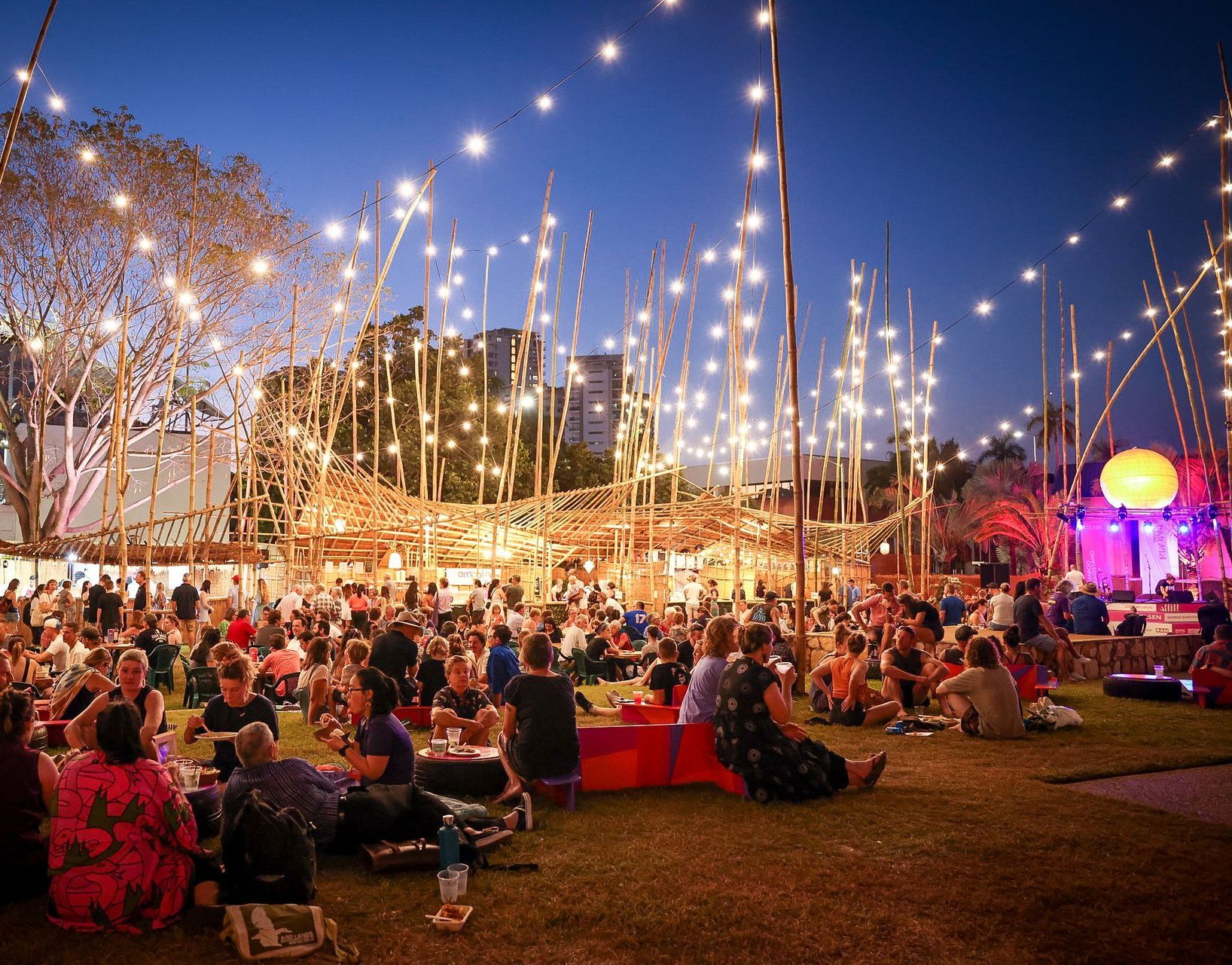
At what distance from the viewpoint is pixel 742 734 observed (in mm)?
5117

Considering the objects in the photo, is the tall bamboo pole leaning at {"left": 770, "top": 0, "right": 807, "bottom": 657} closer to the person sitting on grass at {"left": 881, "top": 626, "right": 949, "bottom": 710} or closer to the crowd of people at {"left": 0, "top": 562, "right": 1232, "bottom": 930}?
the crowd of people at {"left": 0, "top": 562, "right": 1232, "bottom": 930}

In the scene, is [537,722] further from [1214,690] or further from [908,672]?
[1214,690]

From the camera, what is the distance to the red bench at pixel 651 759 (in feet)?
17.5

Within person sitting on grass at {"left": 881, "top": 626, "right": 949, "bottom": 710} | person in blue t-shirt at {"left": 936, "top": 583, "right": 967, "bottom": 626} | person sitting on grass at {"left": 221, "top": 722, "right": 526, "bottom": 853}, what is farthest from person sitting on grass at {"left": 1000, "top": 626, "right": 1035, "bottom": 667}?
person sitting on grass at {"left": 221, "top": 722, "right": 526, "bottom": 853}

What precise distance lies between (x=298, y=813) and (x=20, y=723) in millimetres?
1137

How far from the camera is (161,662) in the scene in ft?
30.7

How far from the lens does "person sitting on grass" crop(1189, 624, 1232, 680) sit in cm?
830

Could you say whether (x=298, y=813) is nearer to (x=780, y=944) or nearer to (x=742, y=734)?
(x=780, y=944)

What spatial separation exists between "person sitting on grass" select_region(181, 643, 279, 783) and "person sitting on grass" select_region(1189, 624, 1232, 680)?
8.18 meters

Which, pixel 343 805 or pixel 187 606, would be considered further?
pixel 187 606

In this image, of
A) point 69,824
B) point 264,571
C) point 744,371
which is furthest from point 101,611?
point 69,824

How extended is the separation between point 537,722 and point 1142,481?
1285cm

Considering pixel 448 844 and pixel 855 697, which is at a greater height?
pixel 855 697

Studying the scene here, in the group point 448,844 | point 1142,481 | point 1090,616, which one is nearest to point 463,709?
point 448,844
